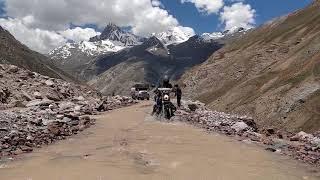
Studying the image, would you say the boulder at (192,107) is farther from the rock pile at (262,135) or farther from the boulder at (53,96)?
the boulder at (53,96)

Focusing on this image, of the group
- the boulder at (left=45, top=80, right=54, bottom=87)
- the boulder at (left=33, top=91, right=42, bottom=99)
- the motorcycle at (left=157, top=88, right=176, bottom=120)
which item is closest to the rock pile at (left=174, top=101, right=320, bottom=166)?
the motorcycle at (left=157, top=88, right=176, bottom=120)

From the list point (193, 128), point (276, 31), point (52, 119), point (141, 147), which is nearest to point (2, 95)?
point (52, 119)

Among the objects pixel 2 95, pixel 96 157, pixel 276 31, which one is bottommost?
pixel 96 157

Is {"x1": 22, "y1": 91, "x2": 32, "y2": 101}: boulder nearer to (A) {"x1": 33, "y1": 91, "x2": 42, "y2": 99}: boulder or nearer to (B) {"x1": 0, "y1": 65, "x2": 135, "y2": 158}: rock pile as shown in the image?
(B) {"x1": 0, "y1": 65, "x2": 135, "y2": 158}: rock pile

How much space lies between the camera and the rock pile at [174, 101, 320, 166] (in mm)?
22909

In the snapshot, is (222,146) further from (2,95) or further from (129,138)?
(2,95)

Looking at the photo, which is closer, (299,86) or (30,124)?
(30,124)

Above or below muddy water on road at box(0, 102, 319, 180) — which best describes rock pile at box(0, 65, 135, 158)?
above

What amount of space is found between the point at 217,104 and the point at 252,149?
48.1 metres

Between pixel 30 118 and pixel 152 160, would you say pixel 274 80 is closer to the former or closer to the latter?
pixel 30 118

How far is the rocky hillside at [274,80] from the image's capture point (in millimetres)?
43125

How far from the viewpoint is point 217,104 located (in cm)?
7106

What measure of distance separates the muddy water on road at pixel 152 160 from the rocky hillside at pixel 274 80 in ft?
45.9

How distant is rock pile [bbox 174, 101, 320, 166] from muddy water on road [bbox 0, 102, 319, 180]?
1111mm
